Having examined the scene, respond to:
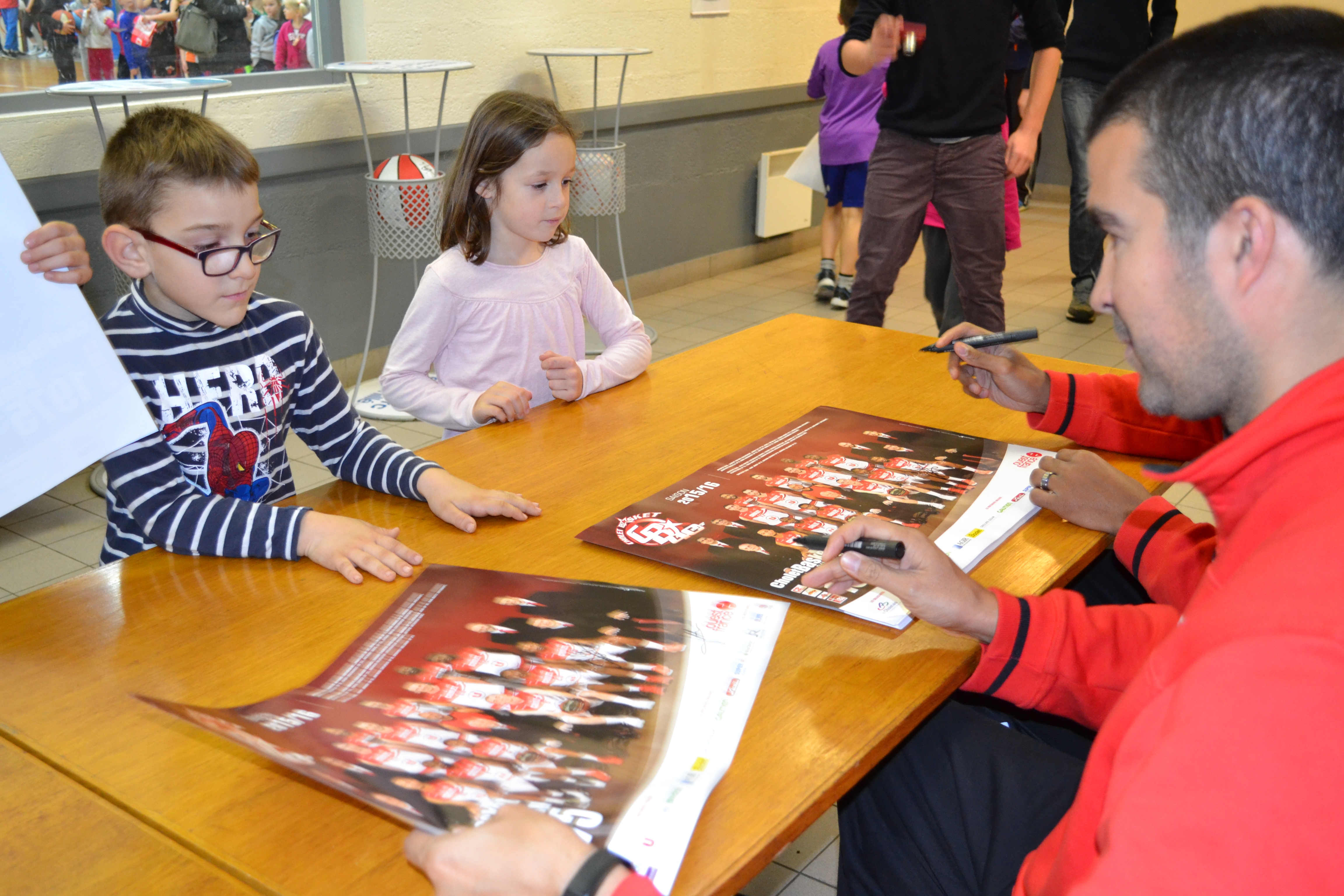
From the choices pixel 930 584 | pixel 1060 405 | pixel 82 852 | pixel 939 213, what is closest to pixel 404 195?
pixel 939 213

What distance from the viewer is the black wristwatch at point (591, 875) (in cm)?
65

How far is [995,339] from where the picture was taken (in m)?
1.54

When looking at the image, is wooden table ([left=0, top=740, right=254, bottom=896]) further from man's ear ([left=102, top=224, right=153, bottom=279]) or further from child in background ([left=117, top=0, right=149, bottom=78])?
child in background ([left=117, top=0, right=149, bottom=78])

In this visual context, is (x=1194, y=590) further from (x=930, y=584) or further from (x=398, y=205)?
(x=398, y=205)

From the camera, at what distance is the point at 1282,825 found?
1.73ft

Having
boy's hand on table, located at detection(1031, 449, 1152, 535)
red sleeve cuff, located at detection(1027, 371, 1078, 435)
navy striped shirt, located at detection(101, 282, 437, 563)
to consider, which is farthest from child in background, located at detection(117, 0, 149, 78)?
boy's hand on table, located at detection(1031, 449, 1152, 535)

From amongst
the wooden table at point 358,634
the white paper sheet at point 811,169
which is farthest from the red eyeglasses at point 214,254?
the white paper sheet at point 811,169

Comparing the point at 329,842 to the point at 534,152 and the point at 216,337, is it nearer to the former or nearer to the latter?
the point at 216,337

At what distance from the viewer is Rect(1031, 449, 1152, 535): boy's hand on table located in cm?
123

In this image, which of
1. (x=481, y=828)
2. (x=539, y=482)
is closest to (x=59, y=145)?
(x=539, y=482)

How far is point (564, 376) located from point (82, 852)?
1000mm

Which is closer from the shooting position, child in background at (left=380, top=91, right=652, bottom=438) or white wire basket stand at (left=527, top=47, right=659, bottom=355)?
child in background at (left=380, top=91, right=652, bottom=438)

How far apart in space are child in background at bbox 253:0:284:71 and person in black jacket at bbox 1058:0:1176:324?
3.13 meters

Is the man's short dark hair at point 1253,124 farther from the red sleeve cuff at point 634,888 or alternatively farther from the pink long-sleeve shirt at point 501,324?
the pink long-sleeve shirt at point 501,324
